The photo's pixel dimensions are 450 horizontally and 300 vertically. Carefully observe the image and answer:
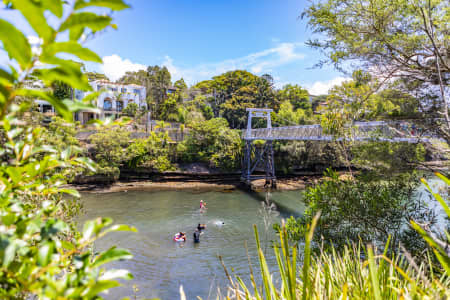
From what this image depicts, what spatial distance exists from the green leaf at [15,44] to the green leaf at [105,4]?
0.29 feet

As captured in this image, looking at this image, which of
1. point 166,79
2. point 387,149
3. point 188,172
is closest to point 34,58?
point 387,149

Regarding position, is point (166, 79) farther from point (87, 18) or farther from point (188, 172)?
point (87, 18)

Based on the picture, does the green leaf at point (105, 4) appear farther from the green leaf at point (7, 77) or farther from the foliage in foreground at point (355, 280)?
the foliage in foreground at point (355, 280)

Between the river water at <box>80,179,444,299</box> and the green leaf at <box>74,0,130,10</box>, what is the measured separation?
259cm

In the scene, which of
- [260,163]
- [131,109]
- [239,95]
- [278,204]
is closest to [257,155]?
[260,163]

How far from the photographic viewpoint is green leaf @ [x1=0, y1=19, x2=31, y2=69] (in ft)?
1.22

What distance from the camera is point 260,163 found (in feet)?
67.2

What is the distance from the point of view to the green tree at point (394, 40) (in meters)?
3.48

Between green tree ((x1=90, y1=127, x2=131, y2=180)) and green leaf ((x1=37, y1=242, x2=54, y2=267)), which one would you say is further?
green tree ((x1=90, y1=127, x2=131, y2=180))

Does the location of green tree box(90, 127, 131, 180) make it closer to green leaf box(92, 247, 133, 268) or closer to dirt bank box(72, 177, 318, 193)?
dirt bank box(72, 177, 318, 193)

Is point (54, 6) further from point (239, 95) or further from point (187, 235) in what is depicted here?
point (239, 95)

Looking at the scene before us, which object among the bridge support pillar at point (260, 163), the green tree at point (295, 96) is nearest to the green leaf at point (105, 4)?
the bridge support pillar at point (260, 163)

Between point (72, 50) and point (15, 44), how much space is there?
2.9 inches

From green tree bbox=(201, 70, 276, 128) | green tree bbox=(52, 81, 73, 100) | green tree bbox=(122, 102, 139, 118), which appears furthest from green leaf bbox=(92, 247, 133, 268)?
green tree bbox=(201, 70, 276, 128)
